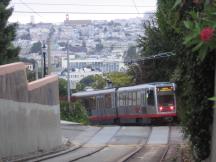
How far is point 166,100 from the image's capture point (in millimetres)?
47125

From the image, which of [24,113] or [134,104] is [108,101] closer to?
[134,104]

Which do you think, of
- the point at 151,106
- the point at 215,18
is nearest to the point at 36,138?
the point at 215,18

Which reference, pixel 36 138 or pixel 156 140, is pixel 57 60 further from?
pixel 36 138

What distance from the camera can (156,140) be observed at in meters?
35.5

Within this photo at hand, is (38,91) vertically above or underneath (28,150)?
above

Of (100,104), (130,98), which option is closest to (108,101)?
(100,104)

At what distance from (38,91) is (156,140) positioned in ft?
41.8

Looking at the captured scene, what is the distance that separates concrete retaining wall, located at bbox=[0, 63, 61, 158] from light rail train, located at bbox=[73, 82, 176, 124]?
684 inches

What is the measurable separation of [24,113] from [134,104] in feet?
89.2

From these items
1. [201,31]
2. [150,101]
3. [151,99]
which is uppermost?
[201,31]

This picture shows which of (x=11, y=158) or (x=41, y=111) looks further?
(x=41, y=111)

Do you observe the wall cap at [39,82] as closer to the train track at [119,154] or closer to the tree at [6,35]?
the train track at [119,154]

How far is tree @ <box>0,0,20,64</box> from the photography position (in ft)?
110

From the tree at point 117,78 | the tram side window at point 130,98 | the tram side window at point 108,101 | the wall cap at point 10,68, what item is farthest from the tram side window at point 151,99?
the tree at point 117,78
